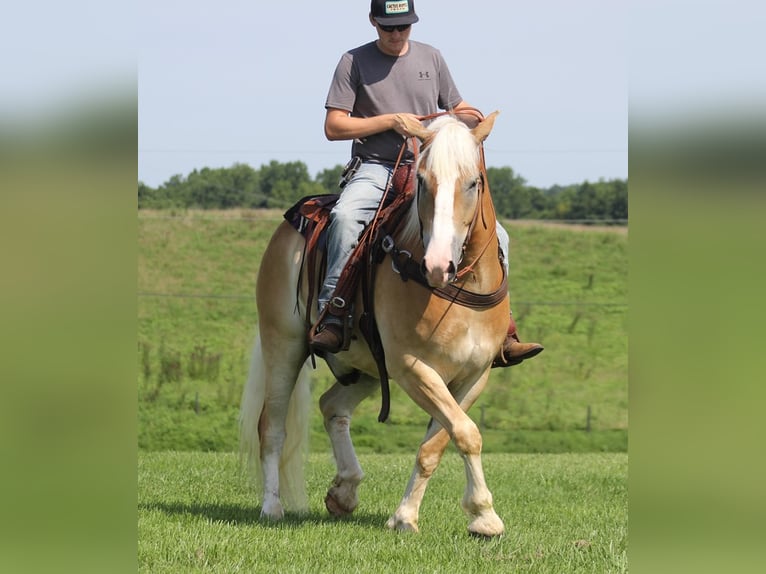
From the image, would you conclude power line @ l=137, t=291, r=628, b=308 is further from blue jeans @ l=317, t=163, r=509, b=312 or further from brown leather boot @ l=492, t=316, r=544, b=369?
brown leather boot @ l=492, t=316, r=544, b=369

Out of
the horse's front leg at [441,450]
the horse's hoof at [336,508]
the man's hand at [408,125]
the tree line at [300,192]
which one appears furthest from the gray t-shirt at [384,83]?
the tree line at [300,192]

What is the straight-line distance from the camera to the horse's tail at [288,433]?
26.6 feet

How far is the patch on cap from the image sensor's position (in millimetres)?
7012

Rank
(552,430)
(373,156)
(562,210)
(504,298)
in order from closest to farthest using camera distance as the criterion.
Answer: (504,298) → (373,156) → (552,430) → (562,210)

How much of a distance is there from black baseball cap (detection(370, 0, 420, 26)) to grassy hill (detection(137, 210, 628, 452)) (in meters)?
16.5

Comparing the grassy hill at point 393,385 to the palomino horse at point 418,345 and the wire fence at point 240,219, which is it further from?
the palomino horse at point 418,345

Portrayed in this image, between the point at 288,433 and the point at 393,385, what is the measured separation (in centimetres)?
2323

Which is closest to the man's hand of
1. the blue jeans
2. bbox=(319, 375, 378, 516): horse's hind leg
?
the blue jeans

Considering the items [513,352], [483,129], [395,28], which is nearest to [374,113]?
[395,28]

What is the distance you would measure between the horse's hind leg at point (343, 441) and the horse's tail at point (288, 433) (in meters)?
0.23
